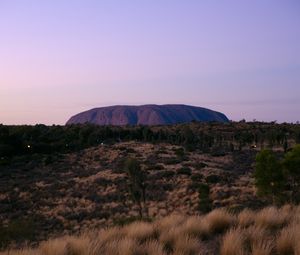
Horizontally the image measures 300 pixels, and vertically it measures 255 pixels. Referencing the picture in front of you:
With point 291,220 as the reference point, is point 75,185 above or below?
below

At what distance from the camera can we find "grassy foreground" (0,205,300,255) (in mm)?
6945

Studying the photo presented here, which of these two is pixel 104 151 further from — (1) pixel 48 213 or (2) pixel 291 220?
(2) pixel 291 220

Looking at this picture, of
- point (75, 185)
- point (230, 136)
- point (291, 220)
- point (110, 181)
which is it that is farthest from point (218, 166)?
point (291, 220)

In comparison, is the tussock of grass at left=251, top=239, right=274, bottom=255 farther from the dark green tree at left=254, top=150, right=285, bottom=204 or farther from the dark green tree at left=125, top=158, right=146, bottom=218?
the dark green tree at left=125, top=158, right=146, bottom=218

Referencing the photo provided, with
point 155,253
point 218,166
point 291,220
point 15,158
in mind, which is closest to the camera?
point 155,253

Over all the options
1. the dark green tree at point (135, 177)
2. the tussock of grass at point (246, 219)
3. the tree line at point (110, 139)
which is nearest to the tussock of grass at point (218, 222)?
the tussock of grass at point (246, 219)

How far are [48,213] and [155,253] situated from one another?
33.0m

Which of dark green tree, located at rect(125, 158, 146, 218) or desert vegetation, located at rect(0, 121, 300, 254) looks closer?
desert vegetation, located at rect(0, 121, 300, 254)

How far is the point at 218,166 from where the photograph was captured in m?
58.7

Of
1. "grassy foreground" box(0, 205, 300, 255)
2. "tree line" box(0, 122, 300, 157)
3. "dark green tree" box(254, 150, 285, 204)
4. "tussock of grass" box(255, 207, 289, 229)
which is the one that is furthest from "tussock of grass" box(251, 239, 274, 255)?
"tree line" box(0, 122, 300, 157)

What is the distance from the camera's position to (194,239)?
763 cm

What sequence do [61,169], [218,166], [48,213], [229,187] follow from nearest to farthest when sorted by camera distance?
[48,213]
[229,187]
[218,166]
[61,169]

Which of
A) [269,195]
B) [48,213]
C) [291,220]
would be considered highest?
[291,220]

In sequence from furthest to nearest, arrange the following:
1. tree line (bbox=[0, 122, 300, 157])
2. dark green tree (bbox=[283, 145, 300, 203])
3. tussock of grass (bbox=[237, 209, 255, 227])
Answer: tree line (bbox=[0, 122, 300, 157]) → dark green tree (bbox=[283, 145, 300, 203]) → tussock of grass (bbox=[237, 209, 255, 227])
